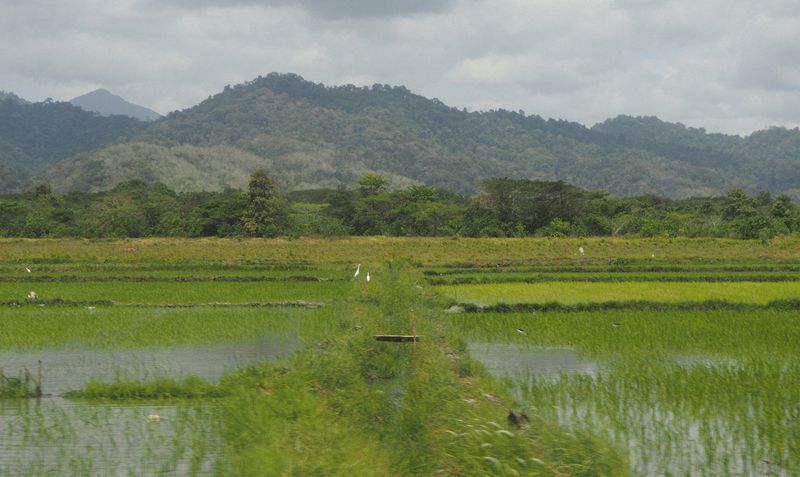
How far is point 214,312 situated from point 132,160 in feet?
225

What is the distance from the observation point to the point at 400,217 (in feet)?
149

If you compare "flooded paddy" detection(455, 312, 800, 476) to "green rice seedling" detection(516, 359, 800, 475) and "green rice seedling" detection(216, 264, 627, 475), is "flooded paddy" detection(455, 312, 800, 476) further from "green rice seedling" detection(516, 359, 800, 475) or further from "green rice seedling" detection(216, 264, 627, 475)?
"green rice seedling" detection(216, 264, 627, 475)

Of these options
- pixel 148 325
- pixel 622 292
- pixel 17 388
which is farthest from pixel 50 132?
pixel 17 388

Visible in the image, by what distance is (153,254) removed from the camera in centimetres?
2969

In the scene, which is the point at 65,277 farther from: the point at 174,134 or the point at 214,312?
the point at 174,134

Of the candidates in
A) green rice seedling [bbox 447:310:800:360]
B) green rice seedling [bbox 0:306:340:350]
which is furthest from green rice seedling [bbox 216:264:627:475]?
green rice seedling [bbox 0:306:340:350]

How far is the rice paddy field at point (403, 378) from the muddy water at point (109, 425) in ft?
0.09

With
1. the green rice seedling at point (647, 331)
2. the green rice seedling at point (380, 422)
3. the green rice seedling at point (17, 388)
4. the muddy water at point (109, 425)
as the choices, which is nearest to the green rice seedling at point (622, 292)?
the green rice seedling at point (647, 331)

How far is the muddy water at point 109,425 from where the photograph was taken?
570cm

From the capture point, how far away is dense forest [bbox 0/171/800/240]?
129ft

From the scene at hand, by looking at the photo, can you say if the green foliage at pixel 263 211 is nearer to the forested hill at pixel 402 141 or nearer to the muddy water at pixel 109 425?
the muddy water at pixel 109 425

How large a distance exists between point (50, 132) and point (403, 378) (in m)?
163

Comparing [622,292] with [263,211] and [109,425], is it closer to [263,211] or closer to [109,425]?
[109,425]

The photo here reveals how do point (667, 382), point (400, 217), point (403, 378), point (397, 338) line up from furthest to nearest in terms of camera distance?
point (400, 217) < point (397, 338) < point (403, 378) < point (667, 382)
